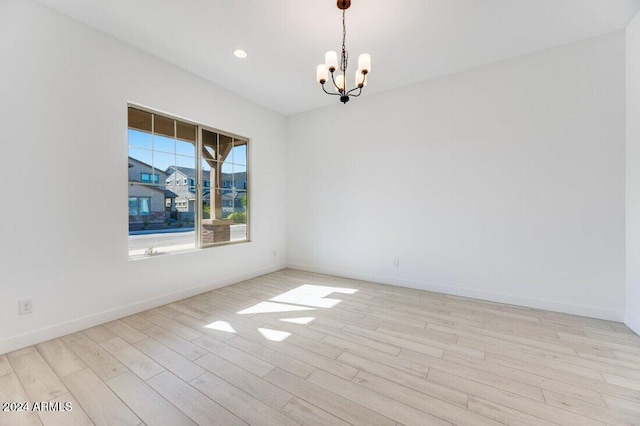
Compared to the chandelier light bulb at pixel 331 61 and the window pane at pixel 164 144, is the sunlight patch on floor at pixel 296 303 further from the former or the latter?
the chandelier light bulb at pixel 331 61

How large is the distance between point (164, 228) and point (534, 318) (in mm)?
4496

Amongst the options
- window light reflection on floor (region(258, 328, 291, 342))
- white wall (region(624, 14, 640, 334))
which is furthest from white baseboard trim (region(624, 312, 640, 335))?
window light reflection on floor (region(258, 328, 291, 342))

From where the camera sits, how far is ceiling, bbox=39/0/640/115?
2.40m

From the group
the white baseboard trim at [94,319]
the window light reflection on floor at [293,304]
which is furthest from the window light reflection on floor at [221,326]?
the white baseboard trim at [94,319]

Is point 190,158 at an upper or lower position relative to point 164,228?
upper

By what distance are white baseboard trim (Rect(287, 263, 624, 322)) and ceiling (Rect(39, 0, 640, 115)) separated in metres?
2.93

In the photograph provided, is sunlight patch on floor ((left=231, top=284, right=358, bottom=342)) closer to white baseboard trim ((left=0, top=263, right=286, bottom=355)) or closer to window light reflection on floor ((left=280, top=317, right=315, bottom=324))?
window light reflection on floor ((left=280, top=317, right=315, bottom=324))

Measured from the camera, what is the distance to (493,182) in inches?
132

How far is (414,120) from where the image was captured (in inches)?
152

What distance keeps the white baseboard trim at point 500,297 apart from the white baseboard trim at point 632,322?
0.04 meters

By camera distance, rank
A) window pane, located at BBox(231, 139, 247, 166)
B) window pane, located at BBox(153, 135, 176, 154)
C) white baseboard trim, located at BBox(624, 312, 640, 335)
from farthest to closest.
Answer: window pane, located at BBox(231, 139, 247, 166) < window pane, located at BBox(153, 135, 176, 154) < white baseboard trim, located at BBox(624, 312, 640, 335)

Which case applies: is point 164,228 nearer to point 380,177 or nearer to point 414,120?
point 380,177

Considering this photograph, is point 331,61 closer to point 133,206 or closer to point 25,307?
point 133,206

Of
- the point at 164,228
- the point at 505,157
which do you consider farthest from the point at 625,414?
the point at 164,228
